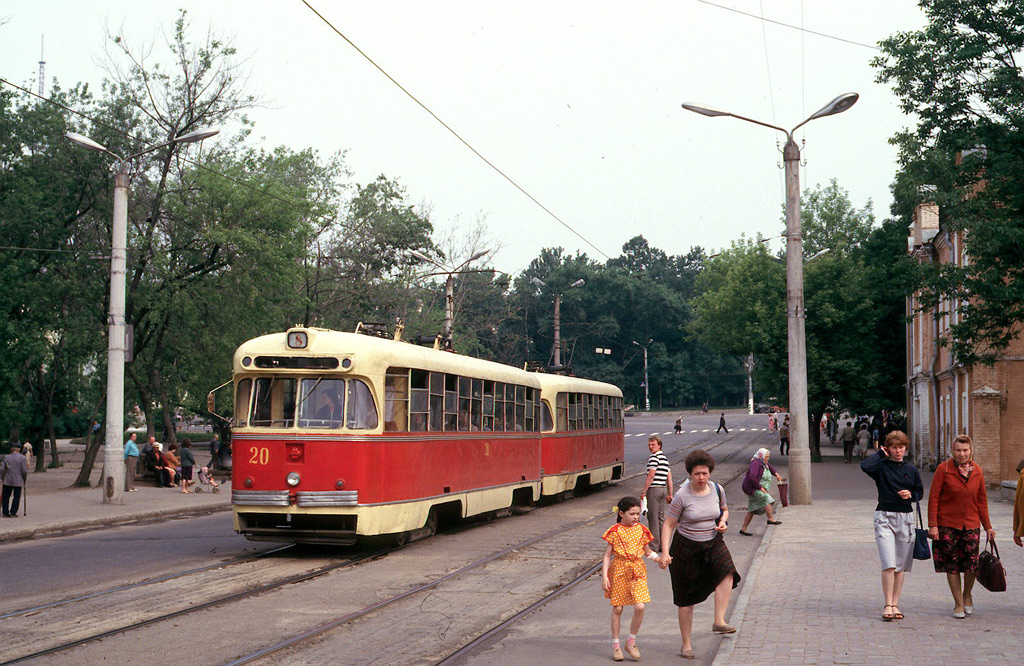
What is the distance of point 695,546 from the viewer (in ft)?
28.9

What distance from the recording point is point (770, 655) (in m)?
8.36

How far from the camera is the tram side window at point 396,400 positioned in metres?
15.3

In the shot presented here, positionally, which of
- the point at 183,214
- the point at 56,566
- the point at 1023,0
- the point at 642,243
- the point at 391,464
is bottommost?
the point at 56,566

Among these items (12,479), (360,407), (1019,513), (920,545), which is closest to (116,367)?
(12,479)

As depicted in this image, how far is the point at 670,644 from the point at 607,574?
100cm

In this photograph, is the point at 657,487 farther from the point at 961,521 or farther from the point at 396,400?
the point at 961,521

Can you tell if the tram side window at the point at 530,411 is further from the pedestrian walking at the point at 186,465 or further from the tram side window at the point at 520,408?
the pedestrian walking at the point at 186,465

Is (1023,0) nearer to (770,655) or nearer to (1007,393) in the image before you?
(1007,393)

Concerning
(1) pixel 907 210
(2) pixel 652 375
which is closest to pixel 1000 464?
(1) pixel 907 210

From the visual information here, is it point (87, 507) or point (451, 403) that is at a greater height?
point (451, 403)

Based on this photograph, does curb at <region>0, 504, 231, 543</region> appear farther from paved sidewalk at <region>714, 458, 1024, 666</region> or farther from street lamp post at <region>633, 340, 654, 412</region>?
street lamp post at <region>633, 340, 654, 412</region>

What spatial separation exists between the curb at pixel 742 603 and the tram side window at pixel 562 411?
8.18m

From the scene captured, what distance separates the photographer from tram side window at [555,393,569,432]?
83.3ft

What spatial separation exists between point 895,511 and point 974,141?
640 inches
